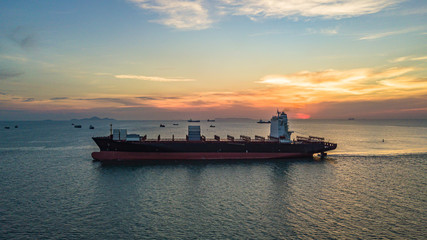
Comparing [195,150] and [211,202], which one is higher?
[195,150]

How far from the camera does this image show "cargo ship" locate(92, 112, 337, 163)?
57.2 meters

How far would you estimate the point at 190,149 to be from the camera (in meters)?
59.5

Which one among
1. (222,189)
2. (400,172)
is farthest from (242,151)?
(400,172)

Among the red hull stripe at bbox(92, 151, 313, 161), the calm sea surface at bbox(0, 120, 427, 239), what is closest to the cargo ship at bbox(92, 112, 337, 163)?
the red hull stripe at bbox(92, 151, 313, 161)

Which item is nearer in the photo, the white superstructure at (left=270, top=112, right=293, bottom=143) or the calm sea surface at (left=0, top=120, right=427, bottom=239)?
the calm sea surface at (left=0, top=120, right=427, bottom=239)

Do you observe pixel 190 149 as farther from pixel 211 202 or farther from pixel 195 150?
pixel 211 202

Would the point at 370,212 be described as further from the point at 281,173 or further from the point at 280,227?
the point at 281,173

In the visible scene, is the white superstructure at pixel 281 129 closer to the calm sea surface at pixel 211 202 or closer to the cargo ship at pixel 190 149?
the cargo ship at pixel 190 149

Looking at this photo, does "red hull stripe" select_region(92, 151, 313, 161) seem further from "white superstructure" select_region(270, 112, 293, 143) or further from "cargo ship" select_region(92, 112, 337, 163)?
"white superstructure" select_region(270, 112, 293, 143)

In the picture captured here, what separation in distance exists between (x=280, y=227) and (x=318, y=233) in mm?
3633

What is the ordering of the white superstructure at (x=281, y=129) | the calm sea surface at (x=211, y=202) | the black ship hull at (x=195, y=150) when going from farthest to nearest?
1. the white superstructure at (x=281, y=129)
2. the black ship hull at (x=195, y=150)
3. the calm sea surface at (x=211, y=202)

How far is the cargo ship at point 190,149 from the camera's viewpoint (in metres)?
57.2

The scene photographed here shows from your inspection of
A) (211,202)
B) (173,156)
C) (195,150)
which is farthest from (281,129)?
(211,202)

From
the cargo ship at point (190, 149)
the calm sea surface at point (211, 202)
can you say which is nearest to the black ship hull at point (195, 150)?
the cargo ship at point (190, 149)
